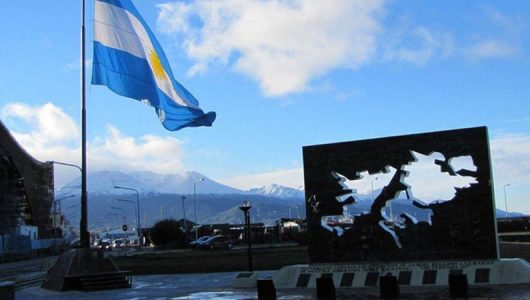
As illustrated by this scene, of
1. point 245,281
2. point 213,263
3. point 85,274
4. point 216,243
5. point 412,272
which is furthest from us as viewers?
point 216,243

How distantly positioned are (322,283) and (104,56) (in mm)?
12473

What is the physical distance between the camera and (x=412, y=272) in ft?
75.5

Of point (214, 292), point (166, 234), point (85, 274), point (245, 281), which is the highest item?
→ point (166, 234)

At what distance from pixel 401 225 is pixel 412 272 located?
1.76 m

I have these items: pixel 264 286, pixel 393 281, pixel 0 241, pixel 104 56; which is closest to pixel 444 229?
pixel 393 281

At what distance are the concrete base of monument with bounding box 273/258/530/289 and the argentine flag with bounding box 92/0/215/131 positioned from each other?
6.63 m

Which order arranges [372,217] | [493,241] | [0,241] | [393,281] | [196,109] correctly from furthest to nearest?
[0,241] → [196,109] → [372,217] → [493,241] → [393,281]

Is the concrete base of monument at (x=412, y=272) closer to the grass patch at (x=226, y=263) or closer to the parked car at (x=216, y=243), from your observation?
the grass patch at (x=226, y=263)

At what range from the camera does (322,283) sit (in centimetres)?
1969

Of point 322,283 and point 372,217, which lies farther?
point 372,217

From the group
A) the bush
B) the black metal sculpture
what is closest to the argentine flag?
the black metal sculpture

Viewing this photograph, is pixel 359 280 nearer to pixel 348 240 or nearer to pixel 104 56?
pixel 348 240

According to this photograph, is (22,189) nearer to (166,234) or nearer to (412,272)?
(166,234)

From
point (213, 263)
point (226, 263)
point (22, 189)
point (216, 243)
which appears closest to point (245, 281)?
point (226, 263)
